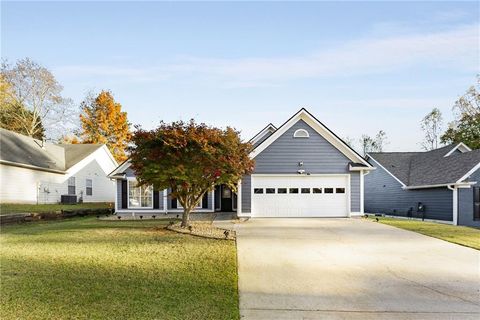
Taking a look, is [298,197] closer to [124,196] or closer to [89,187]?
[124,196]

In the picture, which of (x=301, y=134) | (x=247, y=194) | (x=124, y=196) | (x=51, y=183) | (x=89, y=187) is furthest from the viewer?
(x=89, y=187)

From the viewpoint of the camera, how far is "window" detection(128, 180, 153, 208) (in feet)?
68.4

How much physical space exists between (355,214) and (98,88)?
32575 mm

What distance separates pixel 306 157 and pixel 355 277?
12.1 m

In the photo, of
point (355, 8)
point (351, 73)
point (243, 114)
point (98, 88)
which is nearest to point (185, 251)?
point (355, 8)

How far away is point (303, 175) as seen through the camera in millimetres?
19172

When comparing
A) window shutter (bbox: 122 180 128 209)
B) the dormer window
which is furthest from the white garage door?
window shutter (bbox: 122 180 128 209)

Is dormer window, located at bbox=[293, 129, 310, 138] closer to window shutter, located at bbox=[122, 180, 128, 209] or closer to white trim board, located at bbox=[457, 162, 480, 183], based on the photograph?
white trim board, located at bbox=[457, 162, 480, 183]

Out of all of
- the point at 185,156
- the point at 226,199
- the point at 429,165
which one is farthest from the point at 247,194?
the point at 429,165

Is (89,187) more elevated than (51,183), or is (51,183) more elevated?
(51,183)

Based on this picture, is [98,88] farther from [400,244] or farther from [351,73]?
[400,244]

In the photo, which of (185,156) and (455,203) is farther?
(455,203)

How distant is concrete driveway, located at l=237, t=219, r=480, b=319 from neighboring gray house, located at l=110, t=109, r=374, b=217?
6071 mm

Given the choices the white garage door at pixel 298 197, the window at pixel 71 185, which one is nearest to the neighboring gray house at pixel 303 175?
the white garage door at pixel 298 197
